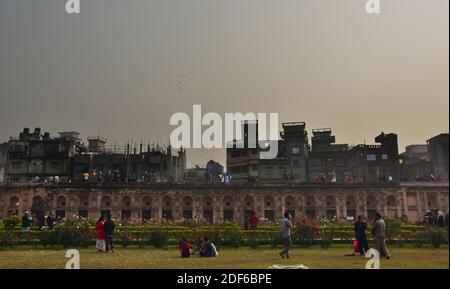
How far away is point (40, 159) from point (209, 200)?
30364 mm

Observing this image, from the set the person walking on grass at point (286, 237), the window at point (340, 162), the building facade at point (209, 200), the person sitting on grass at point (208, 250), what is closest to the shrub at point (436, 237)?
the person walking on grass at point (286, 237)

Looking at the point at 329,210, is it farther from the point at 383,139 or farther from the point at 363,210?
the point at 383,139

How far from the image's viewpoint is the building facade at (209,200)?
49.5 m

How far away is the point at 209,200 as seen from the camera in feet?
168

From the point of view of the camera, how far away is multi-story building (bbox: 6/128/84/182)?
6353cm

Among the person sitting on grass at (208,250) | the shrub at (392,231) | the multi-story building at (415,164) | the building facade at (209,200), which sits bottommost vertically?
the person sitting on grass at (208,250)

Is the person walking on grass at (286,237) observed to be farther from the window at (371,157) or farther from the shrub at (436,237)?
the window at (371,157)

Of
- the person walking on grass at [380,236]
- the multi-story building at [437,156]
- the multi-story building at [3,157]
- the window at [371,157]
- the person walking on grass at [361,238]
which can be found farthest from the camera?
the multi-story building at [3,157]

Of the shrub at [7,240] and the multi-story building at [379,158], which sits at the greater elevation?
the multi-story building at [379,158]

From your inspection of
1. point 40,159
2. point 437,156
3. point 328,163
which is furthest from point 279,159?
point 40,159

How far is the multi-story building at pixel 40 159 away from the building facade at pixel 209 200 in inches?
547

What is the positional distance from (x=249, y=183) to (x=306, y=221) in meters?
27.6
